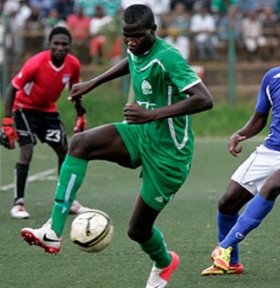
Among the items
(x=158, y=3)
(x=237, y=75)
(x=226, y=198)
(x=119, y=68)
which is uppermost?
(x=119, y=68)

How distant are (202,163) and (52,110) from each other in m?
4.79

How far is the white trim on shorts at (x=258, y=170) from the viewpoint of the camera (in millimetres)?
6867

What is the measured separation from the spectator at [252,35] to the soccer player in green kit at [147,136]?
14.3 meters

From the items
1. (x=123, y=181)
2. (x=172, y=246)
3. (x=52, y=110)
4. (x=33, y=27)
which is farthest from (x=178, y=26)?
(x=172, y=246)

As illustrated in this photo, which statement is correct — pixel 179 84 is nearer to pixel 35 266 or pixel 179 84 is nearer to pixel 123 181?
pixel 35 266

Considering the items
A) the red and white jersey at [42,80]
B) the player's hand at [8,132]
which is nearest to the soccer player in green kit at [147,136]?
the player's hand at [8,132]

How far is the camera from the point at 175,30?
2012cm

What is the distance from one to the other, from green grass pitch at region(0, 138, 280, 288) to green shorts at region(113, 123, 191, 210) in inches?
32.3

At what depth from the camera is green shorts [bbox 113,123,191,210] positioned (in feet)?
19.9

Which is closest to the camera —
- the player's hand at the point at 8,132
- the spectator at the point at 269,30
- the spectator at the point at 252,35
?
the player's hand at the point at 8,132

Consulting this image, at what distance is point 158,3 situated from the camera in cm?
2131

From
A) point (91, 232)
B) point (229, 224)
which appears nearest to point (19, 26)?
point (229, 224)

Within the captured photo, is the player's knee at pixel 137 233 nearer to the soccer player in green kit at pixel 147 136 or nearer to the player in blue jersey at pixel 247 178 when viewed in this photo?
the soccer player in green kit at pixel 147 136

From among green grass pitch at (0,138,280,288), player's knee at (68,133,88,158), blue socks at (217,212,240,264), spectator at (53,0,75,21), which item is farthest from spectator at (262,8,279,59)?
player's knee at (68,133,88,158)
